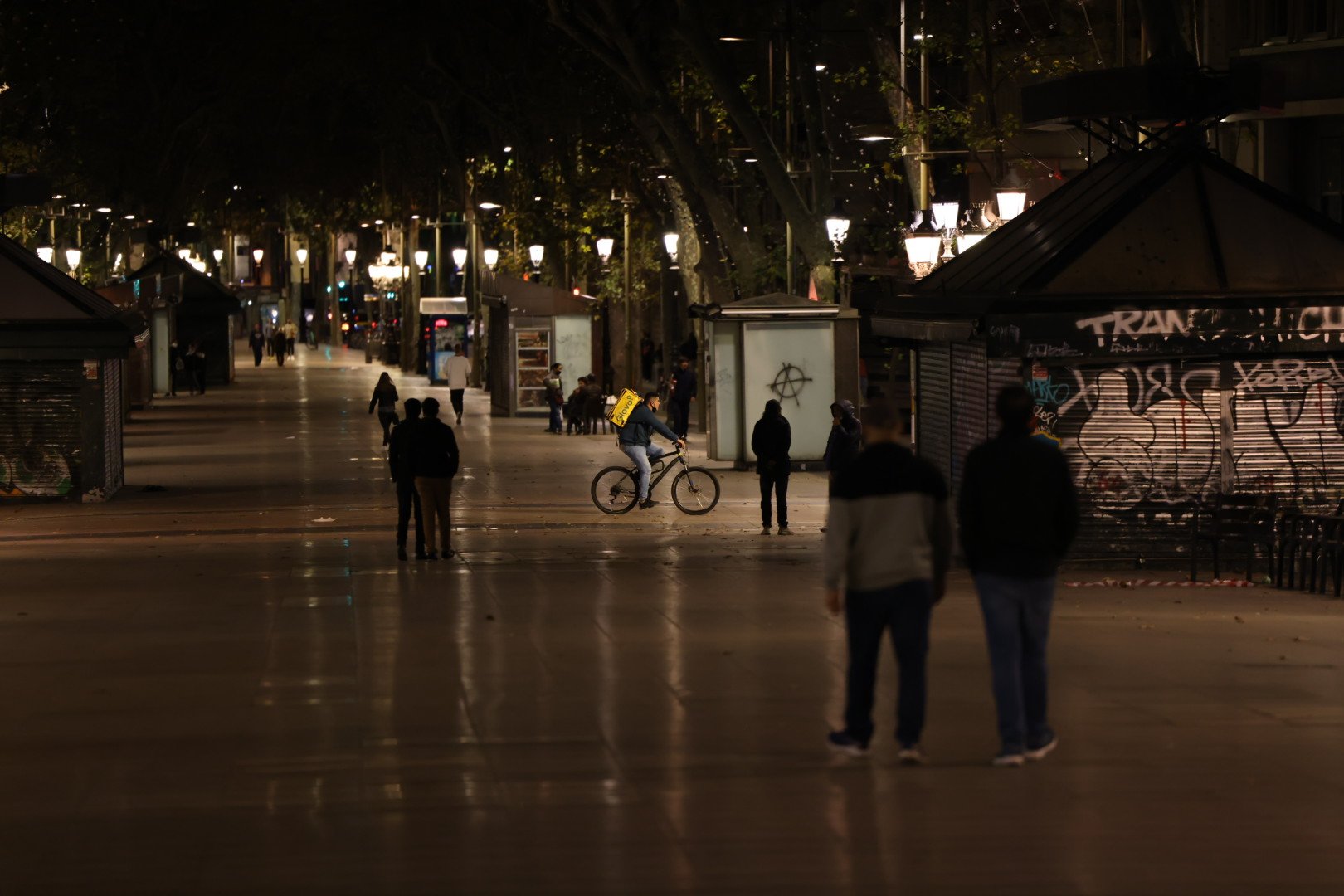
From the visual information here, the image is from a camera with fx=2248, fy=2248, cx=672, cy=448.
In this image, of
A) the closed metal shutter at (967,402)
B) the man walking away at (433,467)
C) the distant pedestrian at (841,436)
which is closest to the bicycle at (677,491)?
the distant pedestrian at (841,436)

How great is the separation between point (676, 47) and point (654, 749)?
33747mm

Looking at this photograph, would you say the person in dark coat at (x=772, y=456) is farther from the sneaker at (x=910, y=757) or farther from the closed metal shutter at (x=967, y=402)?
the sneaker at (x=910, y=757)

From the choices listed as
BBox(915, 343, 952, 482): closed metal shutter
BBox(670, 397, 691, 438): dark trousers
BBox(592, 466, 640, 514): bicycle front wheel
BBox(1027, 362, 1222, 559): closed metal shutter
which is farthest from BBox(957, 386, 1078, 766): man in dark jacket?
BBox(670, 397, 691, 438): dark trousers

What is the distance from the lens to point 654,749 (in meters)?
10.2

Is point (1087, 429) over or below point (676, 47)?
below

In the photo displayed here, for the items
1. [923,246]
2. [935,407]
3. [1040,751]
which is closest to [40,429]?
[923,246]

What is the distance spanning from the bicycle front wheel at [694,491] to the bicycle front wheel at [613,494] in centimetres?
50

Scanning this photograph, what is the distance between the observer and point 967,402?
1938 centimetres

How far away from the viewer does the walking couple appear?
9.58 metres

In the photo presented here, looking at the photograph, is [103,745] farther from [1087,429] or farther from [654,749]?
[1087,429]

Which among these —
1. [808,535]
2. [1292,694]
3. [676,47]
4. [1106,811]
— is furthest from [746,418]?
[1106,811]

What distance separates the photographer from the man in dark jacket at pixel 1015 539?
9617mm

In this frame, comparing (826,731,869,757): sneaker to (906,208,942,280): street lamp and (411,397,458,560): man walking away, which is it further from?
(906,208,942,280): street lamp

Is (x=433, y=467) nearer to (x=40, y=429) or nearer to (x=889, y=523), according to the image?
(x=40, y=429)
